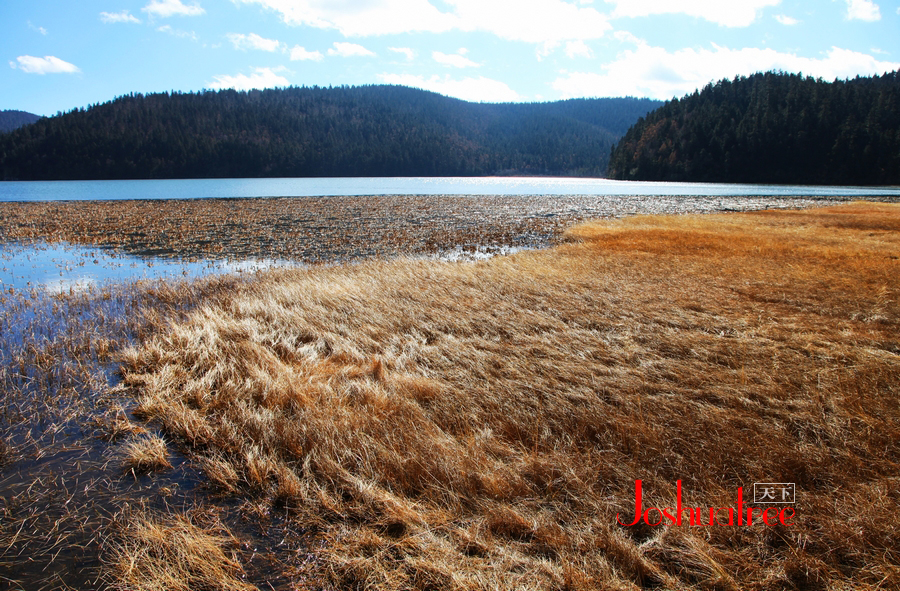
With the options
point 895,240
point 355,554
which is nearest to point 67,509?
point 355,554

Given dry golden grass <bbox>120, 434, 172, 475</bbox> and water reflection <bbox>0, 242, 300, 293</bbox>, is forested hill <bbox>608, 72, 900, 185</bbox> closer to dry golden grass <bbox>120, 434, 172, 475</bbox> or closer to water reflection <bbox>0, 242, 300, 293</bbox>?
water reflection <bbox>0, 242, 300, 293</bbox>

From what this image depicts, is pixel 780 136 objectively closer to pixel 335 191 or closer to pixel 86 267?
pixel 335 191

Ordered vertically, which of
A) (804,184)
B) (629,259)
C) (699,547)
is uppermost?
(804,184)

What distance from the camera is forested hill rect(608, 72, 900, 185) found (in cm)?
10681

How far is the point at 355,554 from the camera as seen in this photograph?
12.6 ft

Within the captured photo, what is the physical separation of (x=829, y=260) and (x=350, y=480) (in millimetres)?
18737

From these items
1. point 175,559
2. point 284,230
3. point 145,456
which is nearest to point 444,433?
point 175,559

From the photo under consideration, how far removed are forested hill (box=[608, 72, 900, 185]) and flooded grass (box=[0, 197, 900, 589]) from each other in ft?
432

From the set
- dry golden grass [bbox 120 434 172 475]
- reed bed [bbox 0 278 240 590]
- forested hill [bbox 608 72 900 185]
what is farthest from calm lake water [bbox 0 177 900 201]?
dry golden grass [bbox 120 434 172 475]

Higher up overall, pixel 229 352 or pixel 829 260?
pixel 829 260

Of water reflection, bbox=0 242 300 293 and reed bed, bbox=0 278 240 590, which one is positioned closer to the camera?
reed bed, bbox=0 278 240 590

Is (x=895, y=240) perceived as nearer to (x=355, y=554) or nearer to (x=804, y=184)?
(x=355, y=554)

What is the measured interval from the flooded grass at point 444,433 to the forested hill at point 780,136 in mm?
131812

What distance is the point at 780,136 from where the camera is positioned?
385 feet
